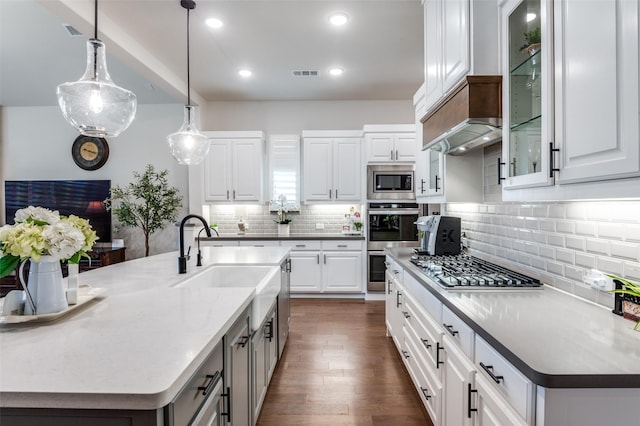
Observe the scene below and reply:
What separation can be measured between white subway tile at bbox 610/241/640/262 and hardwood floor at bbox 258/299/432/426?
1.47 m

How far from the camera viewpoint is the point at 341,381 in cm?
257

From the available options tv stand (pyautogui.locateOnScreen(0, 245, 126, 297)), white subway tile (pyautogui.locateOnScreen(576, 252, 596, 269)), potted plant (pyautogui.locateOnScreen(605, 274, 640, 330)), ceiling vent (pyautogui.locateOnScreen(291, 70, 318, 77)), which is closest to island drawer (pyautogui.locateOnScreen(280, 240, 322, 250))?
ceiling vent (pyautogui.locateOnScreen(291, 70, 318, 77))

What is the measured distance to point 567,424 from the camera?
2.96ft

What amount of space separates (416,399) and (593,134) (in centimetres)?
203

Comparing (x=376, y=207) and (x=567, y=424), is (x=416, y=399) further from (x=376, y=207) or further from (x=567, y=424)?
(x=376, y=207)

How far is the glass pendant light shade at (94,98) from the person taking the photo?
1860 millimetres

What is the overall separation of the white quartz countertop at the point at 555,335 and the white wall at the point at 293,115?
4158mm

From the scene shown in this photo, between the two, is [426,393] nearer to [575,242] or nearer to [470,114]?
[575,242]

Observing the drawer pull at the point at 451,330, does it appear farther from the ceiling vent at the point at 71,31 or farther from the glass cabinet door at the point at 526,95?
the ceiling vent at the point at 71,31

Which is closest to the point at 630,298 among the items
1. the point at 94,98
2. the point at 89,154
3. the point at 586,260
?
the point at 586,260

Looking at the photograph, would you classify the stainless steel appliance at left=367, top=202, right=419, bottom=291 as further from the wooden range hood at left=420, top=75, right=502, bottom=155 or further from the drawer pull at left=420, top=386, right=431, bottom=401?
the drawer pull at left=420, top=386, right=431, bottom=401

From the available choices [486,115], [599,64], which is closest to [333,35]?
[486,115]

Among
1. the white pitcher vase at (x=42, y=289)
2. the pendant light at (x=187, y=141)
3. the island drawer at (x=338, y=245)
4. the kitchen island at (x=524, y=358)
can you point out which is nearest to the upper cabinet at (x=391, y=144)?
the island drawer at (x=338, y=245)

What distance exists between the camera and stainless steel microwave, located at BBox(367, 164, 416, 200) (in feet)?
15.5
